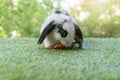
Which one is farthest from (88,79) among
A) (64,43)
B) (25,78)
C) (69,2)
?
(69,2)

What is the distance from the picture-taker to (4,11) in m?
3.59

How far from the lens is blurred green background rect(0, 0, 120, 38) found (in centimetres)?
360

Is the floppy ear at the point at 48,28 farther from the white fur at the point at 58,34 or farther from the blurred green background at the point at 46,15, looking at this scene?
the blurred green background at the point at 46,15

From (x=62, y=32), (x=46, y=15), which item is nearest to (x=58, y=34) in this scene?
(x=62, y=32)

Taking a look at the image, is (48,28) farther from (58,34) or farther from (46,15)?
(46,15)

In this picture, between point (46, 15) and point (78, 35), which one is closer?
point (78, 35)

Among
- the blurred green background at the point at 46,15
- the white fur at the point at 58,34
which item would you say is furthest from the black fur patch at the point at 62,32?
the blurred green background at the point at 46,15

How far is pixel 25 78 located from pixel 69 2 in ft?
9.16

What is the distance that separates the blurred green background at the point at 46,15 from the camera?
11.8 ft

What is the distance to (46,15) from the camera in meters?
3.60

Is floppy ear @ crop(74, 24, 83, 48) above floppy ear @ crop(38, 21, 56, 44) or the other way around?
the other way around

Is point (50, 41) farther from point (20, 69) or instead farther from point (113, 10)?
point (113, 10)

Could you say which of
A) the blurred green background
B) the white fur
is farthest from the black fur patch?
the blurred green background

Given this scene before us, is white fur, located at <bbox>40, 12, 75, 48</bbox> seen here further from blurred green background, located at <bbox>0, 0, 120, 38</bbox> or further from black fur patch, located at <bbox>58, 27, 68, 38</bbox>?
blurred green background, located at <bbox>0, 0, 120, 38</bbox>
